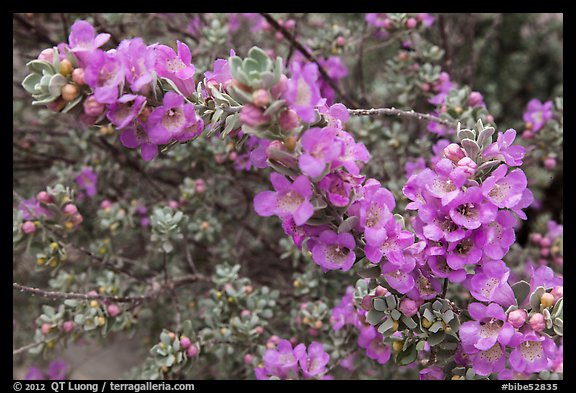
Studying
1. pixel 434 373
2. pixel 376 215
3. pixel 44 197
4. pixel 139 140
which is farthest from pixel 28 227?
pixel 434 373

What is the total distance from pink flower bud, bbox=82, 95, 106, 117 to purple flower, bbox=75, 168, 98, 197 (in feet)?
3.66

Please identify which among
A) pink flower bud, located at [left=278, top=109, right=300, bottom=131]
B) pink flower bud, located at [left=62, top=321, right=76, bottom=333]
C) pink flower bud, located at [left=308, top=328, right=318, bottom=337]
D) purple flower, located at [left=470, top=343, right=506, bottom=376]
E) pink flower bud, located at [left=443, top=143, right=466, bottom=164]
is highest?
pink flower bud, located at [left=278, top=109, right=300, bottom=131]

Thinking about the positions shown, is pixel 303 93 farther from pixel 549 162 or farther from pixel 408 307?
pixel 549 162

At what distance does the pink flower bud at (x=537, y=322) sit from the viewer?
1.05m

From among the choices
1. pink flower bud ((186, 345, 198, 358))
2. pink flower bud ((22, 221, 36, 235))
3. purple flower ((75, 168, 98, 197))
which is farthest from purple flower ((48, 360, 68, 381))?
pink flower bud ((186, 345, 198, 358))

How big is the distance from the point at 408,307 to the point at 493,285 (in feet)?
→ 0.57

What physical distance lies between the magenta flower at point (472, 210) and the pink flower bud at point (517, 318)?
19cm

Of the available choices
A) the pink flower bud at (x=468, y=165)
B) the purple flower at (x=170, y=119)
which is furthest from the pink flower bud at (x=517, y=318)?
the purple flower at (x=170, y=119)

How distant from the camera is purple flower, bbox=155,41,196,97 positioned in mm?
1041

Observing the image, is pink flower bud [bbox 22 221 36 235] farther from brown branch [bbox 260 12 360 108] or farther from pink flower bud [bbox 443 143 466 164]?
pink flower bud [bbox 443 143 466 164]

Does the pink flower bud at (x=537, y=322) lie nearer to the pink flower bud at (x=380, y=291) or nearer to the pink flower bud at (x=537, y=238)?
the pink flower bud at (x=380, y=291)

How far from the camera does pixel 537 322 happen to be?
1.05 m

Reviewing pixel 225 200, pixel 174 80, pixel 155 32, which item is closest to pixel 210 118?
pixel 174 80
